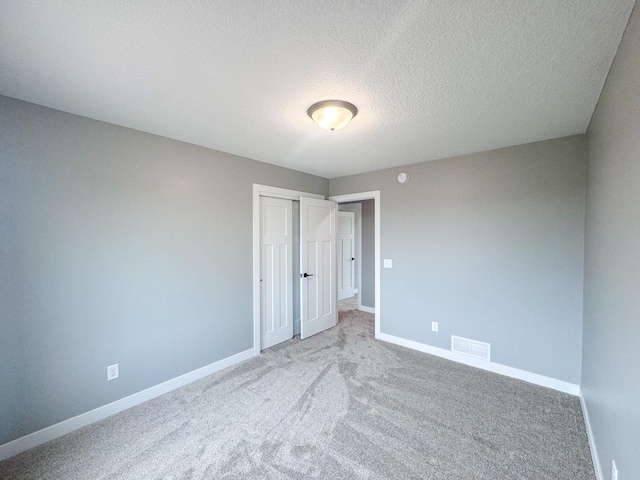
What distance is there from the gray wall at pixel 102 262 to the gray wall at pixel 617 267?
310 centimetres

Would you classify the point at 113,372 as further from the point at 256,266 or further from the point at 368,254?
the point at 368,254

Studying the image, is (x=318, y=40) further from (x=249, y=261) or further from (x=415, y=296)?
(x=415, y=296)

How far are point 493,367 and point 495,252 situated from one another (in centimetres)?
126

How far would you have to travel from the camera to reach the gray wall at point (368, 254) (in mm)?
5426

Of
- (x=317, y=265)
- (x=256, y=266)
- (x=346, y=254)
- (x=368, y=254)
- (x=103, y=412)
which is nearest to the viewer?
(x=103, y=412)

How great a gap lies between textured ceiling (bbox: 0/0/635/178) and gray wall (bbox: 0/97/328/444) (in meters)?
0.34

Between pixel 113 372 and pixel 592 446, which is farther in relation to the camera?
pixel 113 372

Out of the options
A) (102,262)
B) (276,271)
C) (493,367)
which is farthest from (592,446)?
(102,262)

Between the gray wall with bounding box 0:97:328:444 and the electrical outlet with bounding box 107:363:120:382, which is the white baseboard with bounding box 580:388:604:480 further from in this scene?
the electrical outlet with bounding box 107:363:120:382

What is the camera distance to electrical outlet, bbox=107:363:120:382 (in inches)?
89.6

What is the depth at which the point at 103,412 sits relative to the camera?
88.0 inches

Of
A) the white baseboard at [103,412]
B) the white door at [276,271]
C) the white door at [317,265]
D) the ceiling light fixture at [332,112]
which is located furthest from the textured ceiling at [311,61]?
the white baseboard at [103,412]

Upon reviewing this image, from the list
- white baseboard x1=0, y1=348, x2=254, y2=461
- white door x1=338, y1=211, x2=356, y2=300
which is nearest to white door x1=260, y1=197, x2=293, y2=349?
white baseboard x1=0, y1=348, x2=254, y2=461

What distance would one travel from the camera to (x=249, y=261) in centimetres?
334
